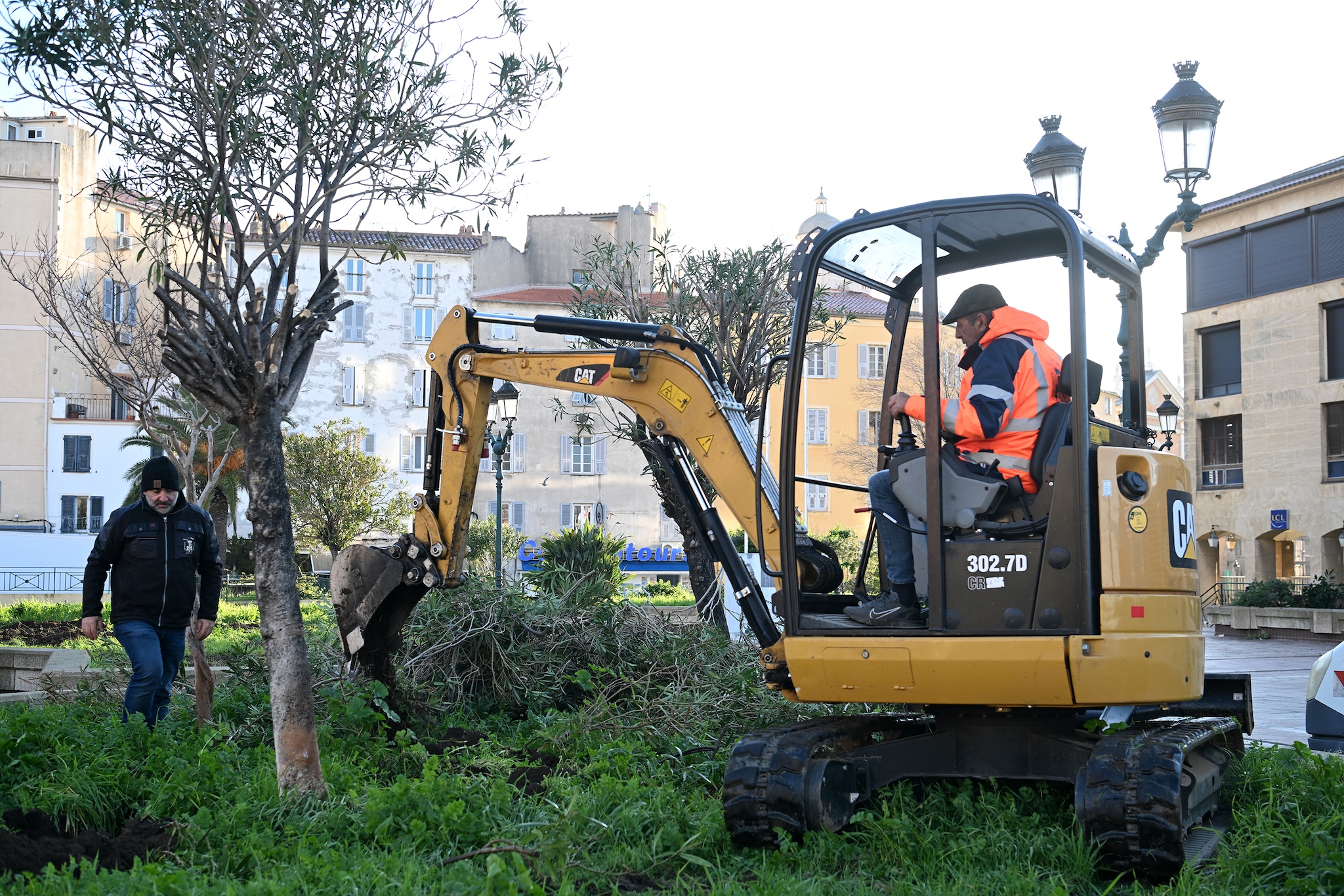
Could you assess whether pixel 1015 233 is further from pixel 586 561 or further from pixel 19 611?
pixel 19 611

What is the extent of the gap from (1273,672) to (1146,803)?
41.3 feet

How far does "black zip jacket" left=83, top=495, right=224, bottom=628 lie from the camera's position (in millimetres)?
7281

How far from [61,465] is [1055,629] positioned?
46.7m

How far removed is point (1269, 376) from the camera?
34938 millimetres

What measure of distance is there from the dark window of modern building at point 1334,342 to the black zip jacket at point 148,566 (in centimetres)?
3346

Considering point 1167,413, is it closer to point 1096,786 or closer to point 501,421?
point 501,421

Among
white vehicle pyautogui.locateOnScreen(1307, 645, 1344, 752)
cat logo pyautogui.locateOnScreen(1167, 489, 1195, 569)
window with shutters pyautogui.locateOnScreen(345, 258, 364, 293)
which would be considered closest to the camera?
cat logo pyautogui.locateOnScreen(1167, 489, 1195, 569)

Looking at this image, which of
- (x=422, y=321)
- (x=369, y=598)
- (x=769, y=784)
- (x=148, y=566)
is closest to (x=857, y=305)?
(x=369, y=598)

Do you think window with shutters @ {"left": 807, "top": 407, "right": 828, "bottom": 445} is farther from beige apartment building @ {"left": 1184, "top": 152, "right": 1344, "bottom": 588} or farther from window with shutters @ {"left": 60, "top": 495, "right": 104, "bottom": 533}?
window with shutters @ {"left": 60, "top": 495, "right": 104, "bottom": 533}

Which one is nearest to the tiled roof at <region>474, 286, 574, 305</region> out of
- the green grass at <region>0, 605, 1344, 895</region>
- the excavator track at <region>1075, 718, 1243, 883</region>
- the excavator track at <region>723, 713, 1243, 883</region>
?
the green grass at <region>0, 605, 1344, 895</region>

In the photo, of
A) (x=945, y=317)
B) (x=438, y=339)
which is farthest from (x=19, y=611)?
(x=945, y=317)

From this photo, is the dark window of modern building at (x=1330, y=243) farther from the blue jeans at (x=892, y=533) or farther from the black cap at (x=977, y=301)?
the blue jeans at (x=892, y=533)

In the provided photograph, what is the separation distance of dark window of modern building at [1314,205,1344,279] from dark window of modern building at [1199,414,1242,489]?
496 centimetres

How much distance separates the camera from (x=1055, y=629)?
514 cm
